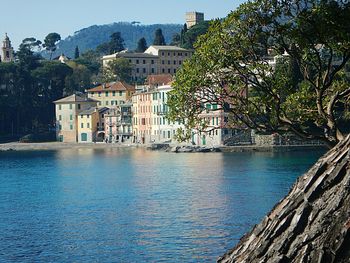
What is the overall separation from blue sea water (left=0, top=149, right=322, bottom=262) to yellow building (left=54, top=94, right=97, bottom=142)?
39.6 metres

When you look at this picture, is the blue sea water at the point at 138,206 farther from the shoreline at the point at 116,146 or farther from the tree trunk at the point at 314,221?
the tree trunk at the point at 314,221

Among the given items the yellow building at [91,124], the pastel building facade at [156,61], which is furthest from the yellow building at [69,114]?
the pastel building facade at [156,61]

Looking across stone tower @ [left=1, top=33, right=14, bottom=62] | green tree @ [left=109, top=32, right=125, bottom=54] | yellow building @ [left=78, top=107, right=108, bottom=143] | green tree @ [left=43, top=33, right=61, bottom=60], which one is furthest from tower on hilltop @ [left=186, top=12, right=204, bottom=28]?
yellow building @ [left=78, top=107, right=108, bottom=143]

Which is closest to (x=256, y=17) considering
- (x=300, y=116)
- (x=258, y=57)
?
(x=258, y=57)

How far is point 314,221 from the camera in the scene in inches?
165

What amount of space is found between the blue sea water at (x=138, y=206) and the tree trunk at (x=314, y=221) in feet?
60.6

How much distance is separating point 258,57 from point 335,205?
9.70 m

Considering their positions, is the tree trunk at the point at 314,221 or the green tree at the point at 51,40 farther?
the green tree at the point at 51,40

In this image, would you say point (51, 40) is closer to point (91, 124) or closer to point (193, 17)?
point (193, 17)

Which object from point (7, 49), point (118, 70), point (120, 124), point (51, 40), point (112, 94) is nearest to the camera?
point (120, 124)

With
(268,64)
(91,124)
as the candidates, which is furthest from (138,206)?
(91,124)

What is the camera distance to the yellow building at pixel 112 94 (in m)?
113

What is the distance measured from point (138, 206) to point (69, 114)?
75642mm

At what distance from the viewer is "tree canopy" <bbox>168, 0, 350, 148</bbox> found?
11.5 meters
